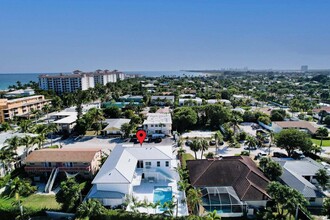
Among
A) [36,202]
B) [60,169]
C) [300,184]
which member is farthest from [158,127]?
[300,184]

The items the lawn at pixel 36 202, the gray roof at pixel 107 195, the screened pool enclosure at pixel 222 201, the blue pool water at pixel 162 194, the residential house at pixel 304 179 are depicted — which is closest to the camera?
the screened pool enclosure at pixel 222 201

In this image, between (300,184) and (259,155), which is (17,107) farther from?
(300,184)

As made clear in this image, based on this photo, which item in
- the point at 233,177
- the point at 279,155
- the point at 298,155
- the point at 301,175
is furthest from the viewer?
the point at 279,155

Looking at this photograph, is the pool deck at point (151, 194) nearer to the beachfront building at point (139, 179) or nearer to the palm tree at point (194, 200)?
the beachfront building at point (139, 179)

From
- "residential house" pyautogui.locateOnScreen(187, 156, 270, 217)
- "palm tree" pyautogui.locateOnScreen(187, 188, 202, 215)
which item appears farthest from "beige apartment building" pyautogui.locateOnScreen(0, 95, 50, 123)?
"palm tree" pyautogui.locateOnScreen(187, 188, 202, 215)

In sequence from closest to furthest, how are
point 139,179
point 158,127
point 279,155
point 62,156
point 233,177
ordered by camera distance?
point 233,177, point 139,179, point 62,156, point 279,155, point 158,127

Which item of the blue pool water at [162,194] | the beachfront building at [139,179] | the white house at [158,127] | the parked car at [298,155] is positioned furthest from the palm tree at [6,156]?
the parked car at [298,155]
